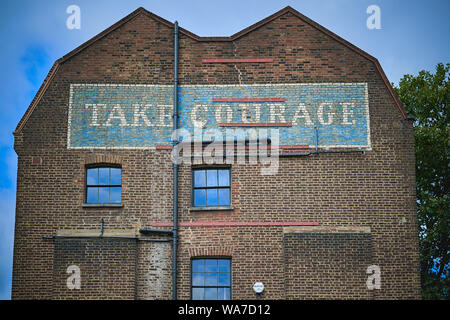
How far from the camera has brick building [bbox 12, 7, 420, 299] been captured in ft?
52.8

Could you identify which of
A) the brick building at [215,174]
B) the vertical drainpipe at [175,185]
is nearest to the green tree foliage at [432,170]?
the brick building at [215,174]

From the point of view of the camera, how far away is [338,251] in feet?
53.1

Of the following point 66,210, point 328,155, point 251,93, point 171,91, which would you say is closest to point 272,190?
point 328,155

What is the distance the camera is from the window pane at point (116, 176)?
16.9 meters

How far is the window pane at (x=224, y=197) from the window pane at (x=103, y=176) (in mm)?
3479

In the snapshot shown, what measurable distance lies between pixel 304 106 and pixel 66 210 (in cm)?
789

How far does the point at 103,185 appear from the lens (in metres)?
16.9

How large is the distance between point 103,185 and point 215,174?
3416mm

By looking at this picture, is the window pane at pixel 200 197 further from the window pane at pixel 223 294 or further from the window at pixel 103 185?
the window pane at pixel 223 294

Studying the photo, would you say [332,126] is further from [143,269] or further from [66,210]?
[66,210]

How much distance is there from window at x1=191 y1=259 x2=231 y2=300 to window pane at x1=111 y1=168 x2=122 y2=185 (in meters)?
3.33

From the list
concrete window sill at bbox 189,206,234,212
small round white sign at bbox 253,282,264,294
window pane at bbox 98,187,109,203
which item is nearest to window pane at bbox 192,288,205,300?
small round white sign at bbox 253,282,264,294

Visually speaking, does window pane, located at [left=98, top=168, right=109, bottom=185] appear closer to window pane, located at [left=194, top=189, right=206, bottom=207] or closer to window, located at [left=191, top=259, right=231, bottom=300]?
window pane, located at [left=194, top=189, right=206, bottom=207]

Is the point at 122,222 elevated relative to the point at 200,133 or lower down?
lower down
